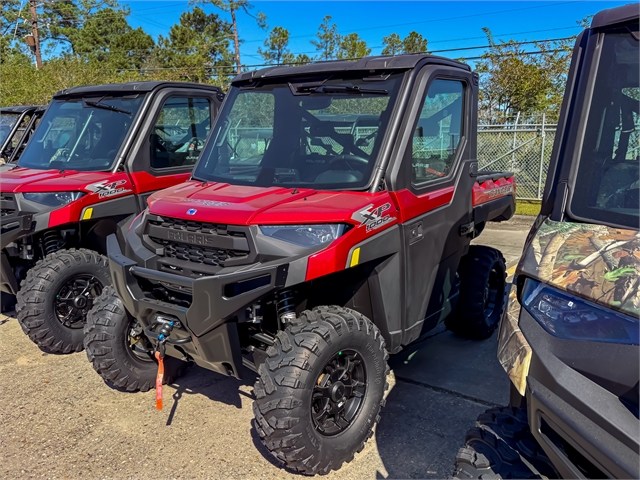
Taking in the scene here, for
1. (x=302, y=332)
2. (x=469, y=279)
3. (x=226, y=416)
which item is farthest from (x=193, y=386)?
(x=469, y=279)

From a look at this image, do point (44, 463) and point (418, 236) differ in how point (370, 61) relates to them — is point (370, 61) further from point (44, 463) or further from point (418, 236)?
point (44, 463)

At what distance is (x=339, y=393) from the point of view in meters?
3.24

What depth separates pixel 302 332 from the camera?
3064 millimetres

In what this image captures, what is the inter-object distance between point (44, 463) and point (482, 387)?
305 cm

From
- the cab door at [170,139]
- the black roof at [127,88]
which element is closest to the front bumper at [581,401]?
the cab door at [170,139]

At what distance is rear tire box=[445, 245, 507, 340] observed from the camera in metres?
4.85

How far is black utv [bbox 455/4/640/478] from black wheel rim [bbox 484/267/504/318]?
2.82 metres

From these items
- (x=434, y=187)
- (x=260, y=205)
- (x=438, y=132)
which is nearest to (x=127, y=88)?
(x=260, y=205)

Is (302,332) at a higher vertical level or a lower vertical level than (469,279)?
higher

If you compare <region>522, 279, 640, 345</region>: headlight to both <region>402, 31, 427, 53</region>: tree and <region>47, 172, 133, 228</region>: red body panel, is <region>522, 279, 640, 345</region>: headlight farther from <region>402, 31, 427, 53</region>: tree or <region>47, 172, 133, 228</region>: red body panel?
<region>402, 31, 427, 53</region>: tree

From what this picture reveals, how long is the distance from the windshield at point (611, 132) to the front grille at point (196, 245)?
1.74 m

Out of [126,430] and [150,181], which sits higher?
[150,181]

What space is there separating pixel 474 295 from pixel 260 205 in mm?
2441

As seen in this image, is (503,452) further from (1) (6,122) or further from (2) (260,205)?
(1) (6,122)
